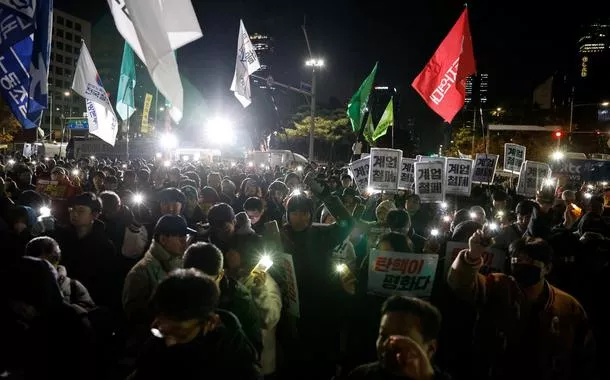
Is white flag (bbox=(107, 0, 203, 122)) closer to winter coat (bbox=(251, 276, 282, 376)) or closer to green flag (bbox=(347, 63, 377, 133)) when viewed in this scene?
winter coat (bbox=(251, 276, 282, 376))

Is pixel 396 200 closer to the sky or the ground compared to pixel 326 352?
closer to the sky

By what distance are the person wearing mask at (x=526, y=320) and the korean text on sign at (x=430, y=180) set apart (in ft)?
23.5

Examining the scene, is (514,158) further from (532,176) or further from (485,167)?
(532,176)

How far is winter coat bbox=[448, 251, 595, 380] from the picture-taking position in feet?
11.7

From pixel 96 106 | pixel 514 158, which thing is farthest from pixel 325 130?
pixel 96 106

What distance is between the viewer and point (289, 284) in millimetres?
4477

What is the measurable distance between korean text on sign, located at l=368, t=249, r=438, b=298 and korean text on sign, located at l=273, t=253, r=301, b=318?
74 centimetres

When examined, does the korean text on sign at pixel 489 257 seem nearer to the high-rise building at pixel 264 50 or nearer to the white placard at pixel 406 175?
the white placard at pixel 406 175

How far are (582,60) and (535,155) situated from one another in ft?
140

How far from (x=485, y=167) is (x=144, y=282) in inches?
484

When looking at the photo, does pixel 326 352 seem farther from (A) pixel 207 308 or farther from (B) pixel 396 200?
(B) pixel 396 200

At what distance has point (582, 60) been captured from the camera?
290 feet

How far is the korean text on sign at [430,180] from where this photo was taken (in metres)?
10.8

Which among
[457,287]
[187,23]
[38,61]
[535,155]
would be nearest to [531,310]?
[457,287]
